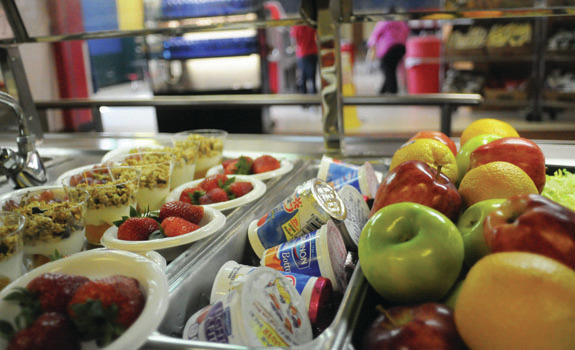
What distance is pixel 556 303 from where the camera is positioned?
574mm

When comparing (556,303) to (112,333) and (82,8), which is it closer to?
(112,333)

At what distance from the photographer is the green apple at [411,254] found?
27.8 inches

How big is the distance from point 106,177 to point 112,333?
2.48ft

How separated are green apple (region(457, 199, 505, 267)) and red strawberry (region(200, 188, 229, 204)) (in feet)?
2.13

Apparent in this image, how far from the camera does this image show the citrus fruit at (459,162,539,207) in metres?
0.90

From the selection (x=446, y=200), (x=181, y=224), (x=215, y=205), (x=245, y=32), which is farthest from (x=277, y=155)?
(x=245, y=32)

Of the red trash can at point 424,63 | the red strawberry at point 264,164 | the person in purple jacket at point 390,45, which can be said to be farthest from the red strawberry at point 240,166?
the red trash can at point 424,63

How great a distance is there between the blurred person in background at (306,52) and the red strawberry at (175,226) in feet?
12.4

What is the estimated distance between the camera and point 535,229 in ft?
2.16

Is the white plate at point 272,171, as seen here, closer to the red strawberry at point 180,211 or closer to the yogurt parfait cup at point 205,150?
the yogurt parfait cup at point 205,150

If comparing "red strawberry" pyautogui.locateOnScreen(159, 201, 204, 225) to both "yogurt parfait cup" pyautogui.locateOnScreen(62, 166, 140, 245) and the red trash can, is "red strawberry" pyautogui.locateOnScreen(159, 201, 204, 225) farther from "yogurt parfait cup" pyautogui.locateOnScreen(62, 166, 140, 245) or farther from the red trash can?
the red trash can

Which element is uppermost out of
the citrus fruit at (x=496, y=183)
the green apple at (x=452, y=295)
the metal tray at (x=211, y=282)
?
the citrus fruit at (x=496, y=183)

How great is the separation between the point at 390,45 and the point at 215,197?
633 cm

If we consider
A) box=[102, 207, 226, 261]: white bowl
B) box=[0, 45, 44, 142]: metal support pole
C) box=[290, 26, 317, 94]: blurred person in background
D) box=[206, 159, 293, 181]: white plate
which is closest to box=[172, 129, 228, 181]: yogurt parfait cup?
box=[206, 159, 293, 181]: white plate
